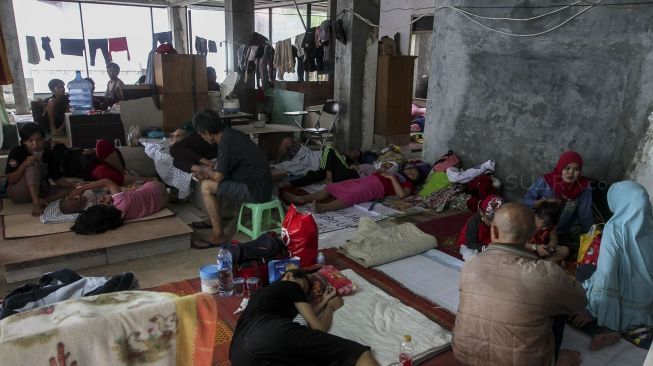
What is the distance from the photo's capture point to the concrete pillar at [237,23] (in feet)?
33.8

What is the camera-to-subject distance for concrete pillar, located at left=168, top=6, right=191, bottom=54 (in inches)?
551

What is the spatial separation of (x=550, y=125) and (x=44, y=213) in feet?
16.4

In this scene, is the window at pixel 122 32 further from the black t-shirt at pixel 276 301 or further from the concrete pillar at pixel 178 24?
the black t-shirt at pixel 276 301

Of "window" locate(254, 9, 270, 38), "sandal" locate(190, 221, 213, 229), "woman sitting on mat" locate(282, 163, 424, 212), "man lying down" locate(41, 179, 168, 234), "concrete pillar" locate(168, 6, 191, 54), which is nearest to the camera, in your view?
"man lying down" locate(41, 179, 168, 234)

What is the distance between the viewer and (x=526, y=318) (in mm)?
2029

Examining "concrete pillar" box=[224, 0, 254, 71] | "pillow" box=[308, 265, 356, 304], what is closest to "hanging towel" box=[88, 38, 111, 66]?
"concrete pillar" box=[224, 0, 254, 71]

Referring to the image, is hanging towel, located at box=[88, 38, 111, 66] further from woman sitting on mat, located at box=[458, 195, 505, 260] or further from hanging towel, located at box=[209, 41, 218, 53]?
woman sitting on mat, located at box=[458, 195, 505, 260]

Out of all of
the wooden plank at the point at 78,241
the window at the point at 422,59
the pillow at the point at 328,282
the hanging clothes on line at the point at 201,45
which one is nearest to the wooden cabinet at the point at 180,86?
the wooden plank at the point at 78,241

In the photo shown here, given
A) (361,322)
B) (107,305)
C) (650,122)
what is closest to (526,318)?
(361,322)

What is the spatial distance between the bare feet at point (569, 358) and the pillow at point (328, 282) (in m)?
1.26

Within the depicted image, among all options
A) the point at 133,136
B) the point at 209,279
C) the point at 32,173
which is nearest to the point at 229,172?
the point at 209,279

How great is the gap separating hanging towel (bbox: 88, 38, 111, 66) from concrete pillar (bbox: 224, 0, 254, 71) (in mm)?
4258

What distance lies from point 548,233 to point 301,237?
6.58 ft

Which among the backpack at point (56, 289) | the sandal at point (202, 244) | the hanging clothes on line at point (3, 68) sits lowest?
the sandal at point (202, 244)
